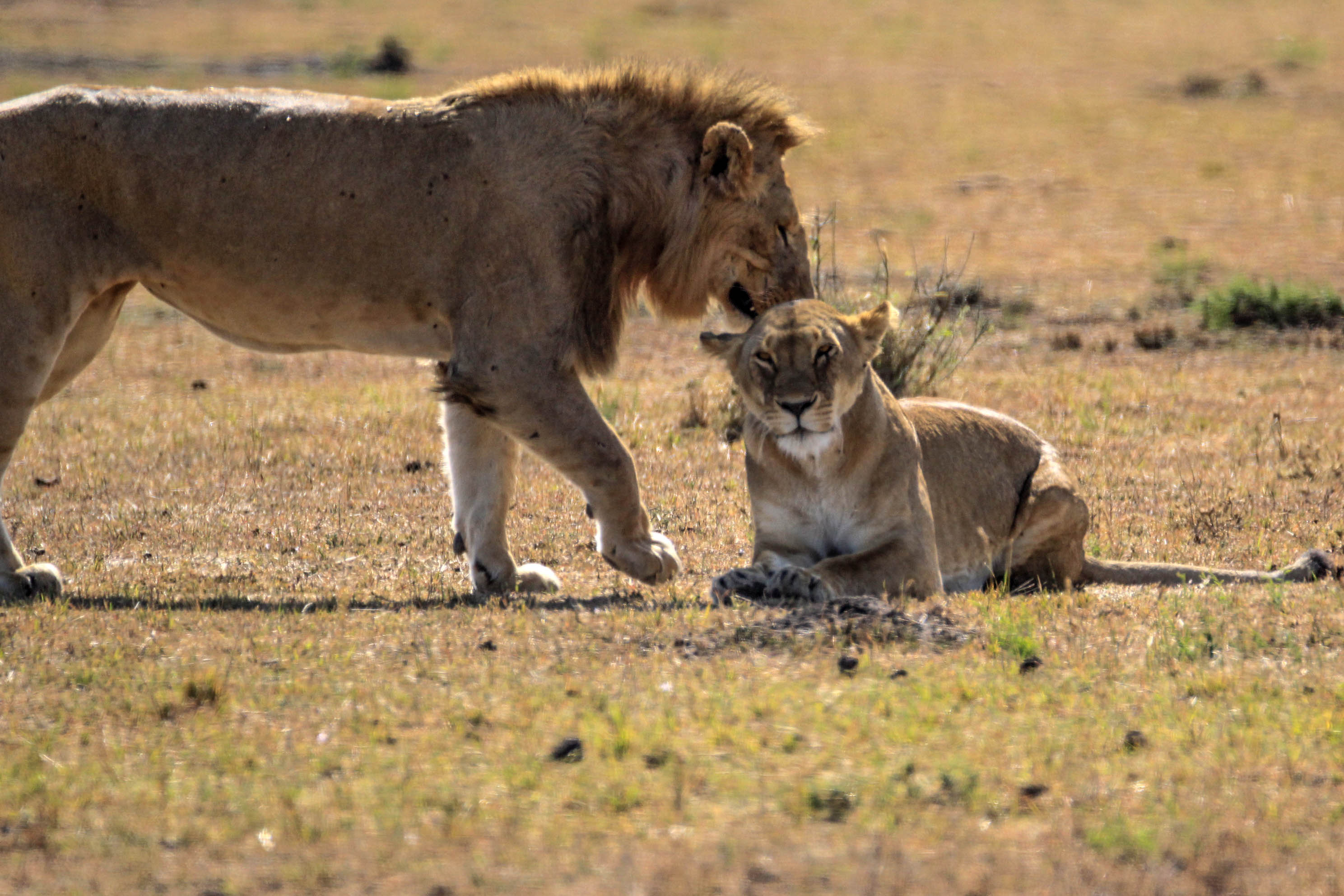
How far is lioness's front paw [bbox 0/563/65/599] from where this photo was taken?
655 cm

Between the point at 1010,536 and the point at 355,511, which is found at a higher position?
the point at 1010,536

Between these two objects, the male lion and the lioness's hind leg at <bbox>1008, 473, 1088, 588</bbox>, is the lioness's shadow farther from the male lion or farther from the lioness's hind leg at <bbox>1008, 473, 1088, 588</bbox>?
the lioness's hind leg at <bbox>1008, 473, 1088, 588</bbox>

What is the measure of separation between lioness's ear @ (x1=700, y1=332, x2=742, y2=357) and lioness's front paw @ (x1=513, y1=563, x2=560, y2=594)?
1272mm

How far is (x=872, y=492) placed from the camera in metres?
6.33

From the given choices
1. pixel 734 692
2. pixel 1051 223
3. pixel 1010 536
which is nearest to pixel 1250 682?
pixel 734 692

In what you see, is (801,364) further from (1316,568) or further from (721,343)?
(1316,568)

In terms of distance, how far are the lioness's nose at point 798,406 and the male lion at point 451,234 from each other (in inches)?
30.1

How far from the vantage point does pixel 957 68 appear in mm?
37125

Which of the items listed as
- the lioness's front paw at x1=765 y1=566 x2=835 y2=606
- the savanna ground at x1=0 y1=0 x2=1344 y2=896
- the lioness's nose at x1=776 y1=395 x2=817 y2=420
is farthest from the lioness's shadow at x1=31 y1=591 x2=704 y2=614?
the lioness's nose at x1=776 y1=395 x2=817 y2=420

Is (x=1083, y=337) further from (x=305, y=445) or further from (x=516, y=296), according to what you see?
(x=516, y=296)

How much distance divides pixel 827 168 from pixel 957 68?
13.5m

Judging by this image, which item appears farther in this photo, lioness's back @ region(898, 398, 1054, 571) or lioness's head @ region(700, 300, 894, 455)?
lioness's back @ region(898, 398, 1054, 571)

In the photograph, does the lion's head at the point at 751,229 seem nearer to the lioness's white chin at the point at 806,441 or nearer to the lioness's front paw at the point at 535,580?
the lioness's white chin at the point at 806,441

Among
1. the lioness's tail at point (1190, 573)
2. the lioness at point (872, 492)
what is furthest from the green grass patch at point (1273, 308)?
the lioness at point (872, 492)
